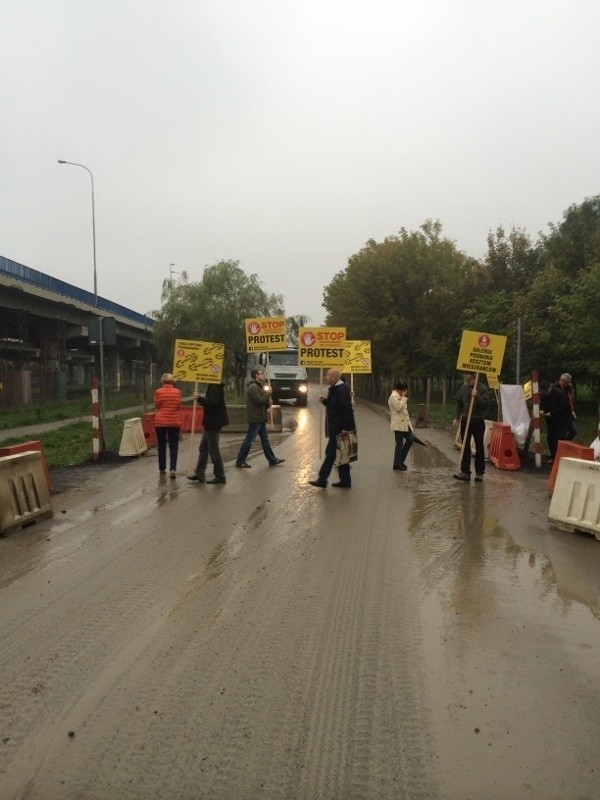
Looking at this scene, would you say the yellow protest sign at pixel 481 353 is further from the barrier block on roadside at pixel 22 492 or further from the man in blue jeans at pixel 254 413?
the barrier block on roadside at pixel 22 492

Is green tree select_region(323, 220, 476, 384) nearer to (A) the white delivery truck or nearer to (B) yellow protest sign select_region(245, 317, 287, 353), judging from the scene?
(A) the white delivery truck

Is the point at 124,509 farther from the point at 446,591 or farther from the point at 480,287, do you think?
the point at 480,287

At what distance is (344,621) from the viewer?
5742 millimetres

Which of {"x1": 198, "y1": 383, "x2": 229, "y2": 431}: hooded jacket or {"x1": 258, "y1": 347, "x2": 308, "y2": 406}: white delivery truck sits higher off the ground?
{"x1": 198, "y1": 383, "x2": 229, "y2": 431}: hooded jacket

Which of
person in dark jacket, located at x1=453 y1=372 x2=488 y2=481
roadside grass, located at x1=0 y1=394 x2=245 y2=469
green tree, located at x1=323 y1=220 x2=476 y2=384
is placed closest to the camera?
person in dark jacket, located at x1=453 y1=372 x2=488 y2=481

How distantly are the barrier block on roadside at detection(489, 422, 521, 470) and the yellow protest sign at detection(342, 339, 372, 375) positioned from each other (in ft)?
33.0

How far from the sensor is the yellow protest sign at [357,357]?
84.9 ft

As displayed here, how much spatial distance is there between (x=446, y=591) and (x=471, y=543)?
2.08 meters

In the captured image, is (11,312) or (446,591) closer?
(446,591)

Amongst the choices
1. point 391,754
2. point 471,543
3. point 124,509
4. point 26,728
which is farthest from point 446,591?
point 124,509

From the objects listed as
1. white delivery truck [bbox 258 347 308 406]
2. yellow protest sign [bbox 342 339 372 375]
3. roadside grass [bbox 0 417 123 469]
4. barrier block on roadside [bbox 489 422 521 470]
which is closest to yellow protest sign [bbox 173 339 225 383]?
roadside grass [bbox 0 417 123 469]

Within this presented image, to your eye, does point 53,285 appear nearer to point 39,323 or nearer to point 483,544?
point 39,323

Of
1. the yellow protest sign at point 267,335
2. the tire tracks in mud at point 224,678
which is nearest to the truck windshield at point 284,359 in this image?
the yellow protest sign at point 267,335

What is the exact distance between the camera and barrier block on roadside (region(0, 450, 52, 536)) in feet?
30.5
